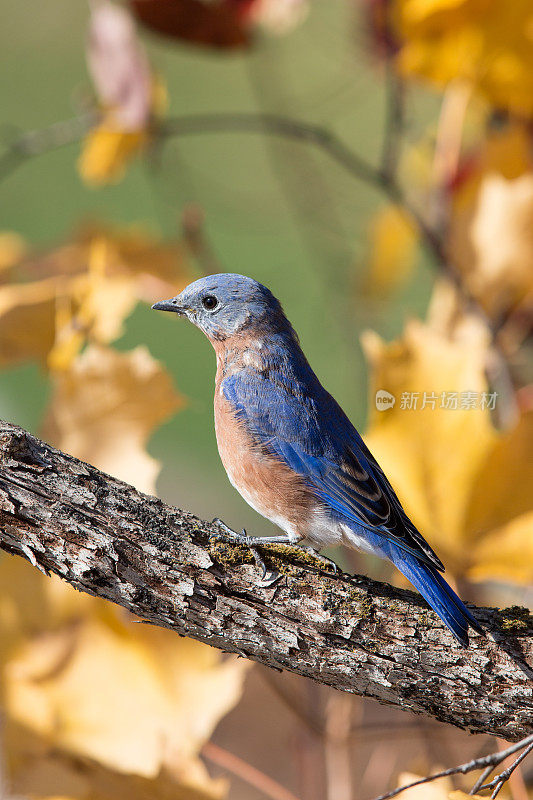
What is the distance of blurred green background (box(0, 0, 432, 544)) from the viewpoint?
4.01 ft

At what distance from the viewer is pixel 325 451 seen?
68 centimetres

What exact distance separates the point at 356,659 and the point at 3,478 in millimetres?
294

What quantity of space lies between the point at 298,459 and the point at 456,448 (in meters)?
0.14

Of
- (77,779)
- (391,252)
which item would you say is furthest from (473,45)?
(77,779)

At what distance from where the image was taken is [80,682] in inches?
26.2

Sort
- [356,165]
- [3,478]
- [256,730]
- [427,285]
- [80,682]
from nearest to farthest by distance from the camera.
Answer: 1. [3,478]
2. [80,682]
3. [356,165]
4. [256,730]
5. [427,285]

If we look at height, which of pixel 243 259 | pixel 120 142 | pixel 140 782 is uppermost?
pixel 243 259

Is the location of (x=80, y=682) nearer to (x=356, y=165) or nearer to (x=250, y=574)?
(x=250, y=574)

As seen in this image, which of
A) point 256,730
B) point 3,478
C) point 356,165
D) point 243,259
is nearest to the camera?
point 3,478

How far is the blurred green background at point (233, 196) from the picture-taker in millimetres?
1222

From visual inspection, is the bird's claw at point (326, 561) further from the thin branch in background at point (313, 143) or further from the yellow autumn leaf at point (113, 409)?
the thin branch in background at point (313, 143)

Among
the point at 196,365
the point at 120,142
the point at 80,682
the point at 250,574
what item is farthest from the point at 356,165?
the point at 196,365

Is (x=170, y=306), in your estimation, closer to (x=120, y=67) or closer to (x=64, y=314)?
(x=64, y=314)

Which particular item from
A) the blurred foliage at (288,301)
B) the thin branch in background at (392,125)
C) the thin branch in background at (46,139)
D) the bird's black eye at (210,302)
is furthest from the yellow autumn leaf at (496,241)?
the thin branch in background at (46,139)
